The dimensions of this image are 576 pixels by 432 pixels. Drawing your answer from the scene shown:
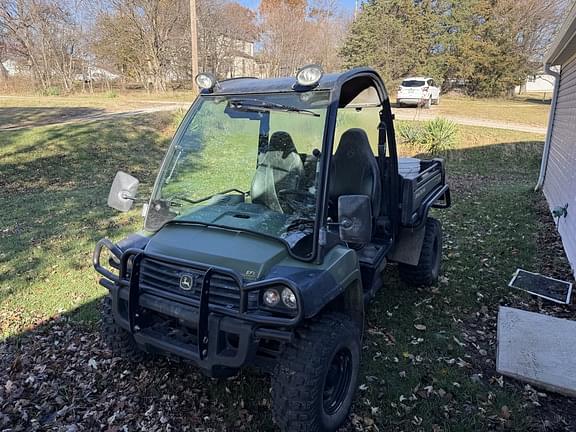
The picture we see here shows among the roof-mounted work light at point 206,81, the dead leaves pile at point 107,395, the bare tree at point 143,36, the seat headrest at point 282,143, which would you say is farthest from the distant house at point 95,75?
the seat headrest at point 282,143

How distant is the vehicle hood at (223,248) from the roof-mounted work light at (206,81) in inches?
42.3

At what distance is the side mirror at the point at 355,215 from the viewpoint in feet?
7.37

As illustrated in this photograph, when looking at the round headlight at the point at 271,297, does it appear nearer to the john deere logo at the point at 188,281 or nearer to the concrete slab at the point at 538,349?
the john deere logo at the point at 188,281

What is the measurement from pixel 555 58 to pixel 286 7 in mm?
26967

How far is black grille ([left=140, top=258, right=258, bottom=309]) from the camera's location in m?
2.24

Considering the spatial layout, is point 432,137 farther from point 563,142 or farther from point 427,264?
point 427,264

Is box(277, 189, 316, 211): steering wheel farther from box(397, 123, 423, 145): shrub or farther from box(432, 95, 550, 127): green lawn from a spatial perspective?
box(432, 95, 550, 127): green lawn

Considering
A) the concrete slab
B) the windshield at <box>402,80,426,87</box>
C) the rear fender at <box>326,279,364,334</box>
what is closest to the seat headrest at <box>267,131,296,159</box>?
the rear fender at <box>326,279,364,334</box>

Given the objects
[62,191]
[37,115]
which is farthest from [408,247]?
[37,115]

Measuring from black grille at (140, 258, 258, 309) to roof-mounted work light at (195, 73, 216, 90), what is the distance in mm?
1359

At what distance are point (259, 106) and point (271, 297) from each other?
1.39m

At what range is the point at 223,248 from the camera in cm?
240

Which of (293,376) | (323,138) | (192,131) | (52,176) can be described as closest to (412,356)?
(293,376)

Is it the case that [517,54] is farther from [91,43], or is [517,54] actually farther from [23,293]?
[23,293]
